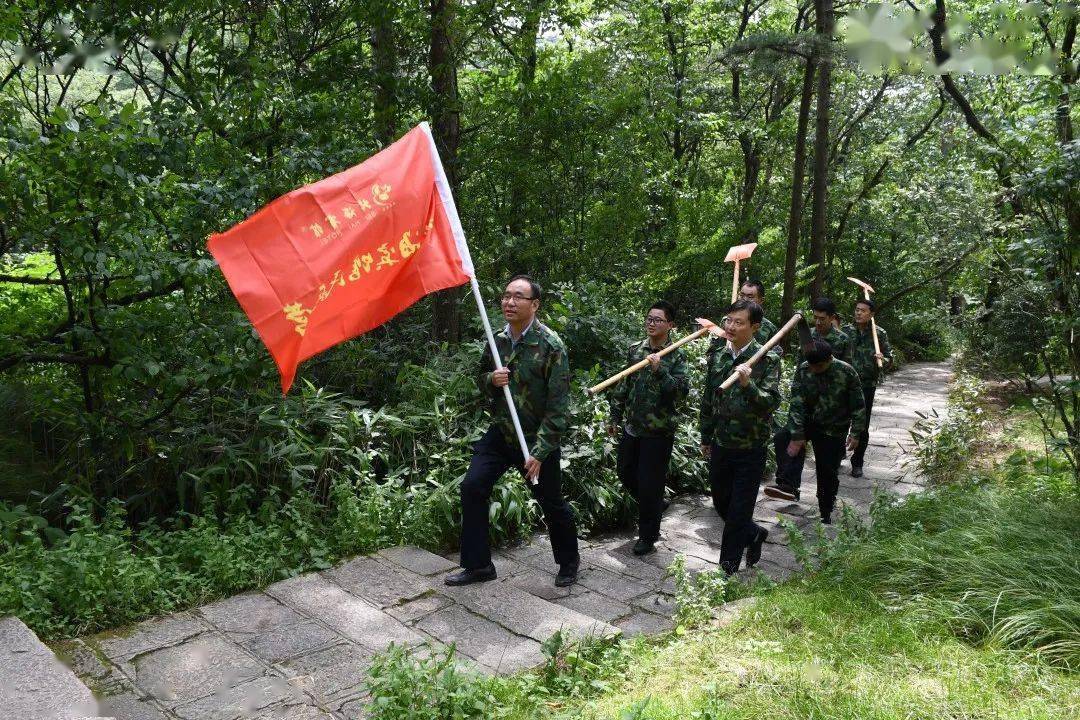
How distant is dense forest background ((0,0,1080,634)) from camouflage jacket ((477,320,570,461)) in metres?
1.17

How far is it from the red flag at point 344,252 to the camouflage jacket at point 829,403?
3.50 m

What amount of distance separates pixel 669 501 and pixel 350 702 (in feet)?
15.0

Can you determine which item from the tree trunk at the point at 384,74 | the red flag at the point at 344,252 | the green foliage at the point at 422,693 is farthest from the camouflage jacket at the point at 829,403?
the tree trunk at the point at 384,74

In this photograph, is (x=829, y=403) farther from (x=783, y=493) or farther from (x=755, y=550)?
(x=755, y=550)

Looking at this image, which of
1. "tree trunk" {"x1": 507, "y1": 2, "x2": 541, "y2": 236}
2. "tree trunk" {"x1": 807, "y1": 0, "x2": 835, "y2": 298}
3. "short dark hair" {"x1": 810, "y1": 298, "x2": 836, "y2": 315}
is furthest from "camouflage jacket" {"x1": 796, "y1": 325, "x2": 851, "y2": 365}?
"tree trunk" {"x1": 507, "y1": 2, "x2": 541, "y2": 236}

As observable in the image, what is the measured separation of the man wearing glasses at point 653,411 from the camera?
6.75 metres

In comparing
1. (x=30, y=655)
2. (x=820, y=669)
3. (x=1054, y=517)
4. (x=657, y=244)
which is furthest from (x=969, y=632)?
(x=657, y=244)

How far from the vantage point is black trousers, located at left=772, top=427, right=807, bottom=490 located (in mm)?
8047

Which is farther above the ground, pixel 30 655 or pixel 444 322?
pixel 444 322

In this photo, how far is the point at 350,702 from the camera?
4.25 m

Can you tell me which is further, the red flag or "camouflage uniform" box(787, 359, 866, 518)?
"camouflage uniform" box(787, 359, 866, 518)

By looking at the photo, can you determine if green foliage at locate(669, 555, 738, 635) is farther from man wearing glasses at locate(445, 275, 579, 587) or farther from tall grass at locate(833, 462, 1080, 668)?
man wearing glasses at locate(445, 275, 579, 587)

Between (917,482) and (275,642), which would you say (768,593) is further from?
(917,482)

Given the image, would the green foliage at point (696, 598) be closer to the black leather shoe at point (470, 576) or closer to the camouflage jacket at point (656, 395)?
the black leather shoe at point (470, 576)
